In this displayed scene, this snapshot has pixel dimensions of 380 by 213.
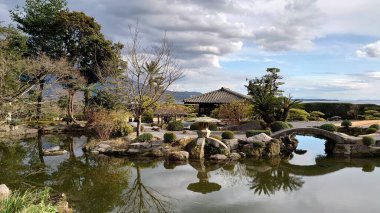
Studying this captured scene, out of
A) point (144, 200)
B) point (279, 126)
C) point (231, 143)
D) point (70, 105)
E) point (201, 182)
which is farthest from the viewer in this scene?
point (70, 105)

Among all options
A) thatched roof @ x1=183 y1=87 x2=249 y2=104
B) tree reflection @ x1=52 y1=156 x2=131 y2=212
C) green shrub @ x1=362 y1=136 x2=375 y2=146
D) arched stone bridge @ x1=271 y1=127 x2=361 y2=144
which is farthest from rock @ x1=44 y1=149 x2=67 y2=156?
green shrub @ x1=362 y1=136 x2=375 y2=146

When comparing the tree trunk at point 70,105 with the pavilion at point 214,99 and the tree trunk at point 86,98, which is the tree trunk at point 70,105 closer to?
the tree trunk at point 86,98

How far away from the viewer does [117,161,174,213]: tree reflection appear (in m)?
11.1

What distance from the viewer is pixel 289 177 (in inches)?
625

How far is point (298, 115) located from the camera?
111 feet

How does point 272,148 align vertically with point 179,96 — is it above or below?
below

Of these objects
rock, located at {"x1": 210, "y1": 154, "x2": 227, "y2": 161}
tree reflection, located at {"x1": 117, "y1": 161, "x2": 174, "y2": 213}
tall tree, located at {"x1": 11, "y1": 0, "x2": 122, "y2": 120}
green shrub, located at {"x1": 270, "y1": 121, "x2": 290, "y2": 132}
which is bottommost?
tree reflection, located at {"x1": 117, "y1": 161, "x2": 174, "y2": 213}

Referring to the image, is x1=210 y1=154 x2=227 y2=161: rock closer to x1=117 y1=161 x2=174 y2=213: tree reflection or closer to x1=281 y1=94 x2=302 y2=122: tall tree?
x1=117 y1=161 x2=174 y2=213: tree reflection

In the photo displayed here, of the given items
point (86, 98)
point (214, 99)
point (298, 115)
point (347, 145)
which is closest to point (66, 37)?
point (86, 98)

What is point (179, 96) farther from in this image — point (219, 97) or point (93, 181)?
point (93, 181)

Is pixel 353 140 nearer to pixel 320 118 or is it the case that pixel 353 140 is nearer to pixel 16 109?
pixel 320 118

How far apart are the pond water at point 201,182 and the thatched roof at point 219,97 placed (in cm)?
1181

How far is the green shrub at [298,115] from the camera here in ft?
106

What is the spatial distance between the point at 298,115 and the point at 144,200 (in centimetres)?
2504
